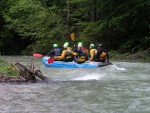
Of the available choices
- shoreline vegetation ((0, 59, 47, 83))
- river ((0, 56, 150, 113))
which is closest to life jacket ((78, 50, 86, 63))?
river ((0, 56, 150, 113))

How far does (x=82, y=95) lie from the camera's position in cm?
1127

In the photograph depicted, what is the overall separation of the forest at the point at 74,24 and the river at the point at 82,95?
1220 cm

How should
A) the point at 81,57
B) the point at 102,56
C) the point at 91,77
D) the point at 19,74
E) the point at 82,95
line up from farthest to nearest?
the point at 81,57, the point at 102,56, the point at 91,77, the point at 19,74, the point at 82,95

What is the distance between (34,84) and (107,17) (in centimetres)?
1701

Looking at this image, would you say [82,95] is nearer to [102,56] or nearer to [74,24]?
[102,56]

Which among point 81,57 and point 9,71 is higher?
point 81,57

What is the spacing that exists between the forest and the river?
1220 cm

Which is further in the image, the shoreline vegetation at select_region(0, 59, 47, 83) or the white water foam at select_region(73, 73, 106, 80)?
the white water foam at select_region(73, 73, 106, 80)

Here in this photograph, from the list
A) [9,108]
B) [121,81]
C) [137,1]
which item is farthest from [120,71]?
[137,1]

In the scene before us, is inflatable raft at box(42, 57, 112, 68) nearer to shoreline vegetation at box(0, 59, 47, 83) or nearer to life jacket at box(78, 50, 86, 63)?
life jacket at box(78, 50, 86, 63)

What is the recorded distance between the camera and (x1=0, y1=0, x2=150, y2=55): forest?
27516mm

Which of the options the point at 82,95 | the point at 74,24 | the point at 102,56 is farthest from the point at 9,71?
the point at 74,24

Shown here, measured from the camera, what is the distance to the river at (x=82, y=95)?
9.59 metres

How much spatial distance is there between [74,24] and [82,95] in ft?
67.0
